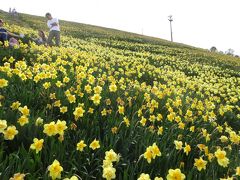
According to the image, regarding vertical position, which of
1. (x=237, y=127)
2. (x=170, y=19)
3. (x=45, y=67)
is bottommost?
(x=237, y=127)

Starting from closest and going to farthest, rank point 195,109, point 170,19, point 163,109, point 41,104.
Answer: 1. point 41,104
2. point 163,109
3. point 195,109
4. point 170,19

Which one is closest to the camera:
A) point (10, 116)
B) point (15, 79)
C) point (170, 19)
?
point (10, 116)

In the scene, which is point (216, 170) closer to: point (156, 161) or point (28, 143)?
point (156, 161)

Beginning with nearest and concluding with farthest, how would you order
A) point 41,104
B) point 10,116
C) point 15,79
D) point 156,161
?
1. point 156,161
2. point 10,116
3. point 41,104
4. point 15,79

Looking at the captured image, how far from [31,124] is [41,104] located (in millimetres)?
1234

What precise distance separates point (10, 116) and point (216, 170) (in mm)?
2371

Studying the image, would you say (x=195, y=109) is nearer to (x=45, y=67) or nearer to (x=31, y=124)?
(x=45, y=67)

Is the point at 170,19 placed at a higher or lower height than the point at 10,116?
higher

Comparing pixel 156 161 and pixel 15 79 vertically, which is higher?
pixel 15 79

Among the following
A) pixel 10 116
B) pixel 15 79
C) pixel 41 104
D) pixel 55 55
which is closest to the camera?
pixel 10 116

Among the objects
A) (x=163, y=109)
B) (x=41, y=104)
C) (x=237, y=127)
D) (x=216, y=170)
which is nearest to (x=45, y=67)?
(x=41, y=104)

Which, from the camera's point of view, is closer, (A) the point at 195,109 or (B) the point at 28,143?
(B) the point at 28,143

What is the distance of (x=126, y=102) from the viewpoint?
5.32m

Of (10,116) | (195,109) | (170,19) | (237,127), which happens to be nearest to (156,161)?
(10,116)
